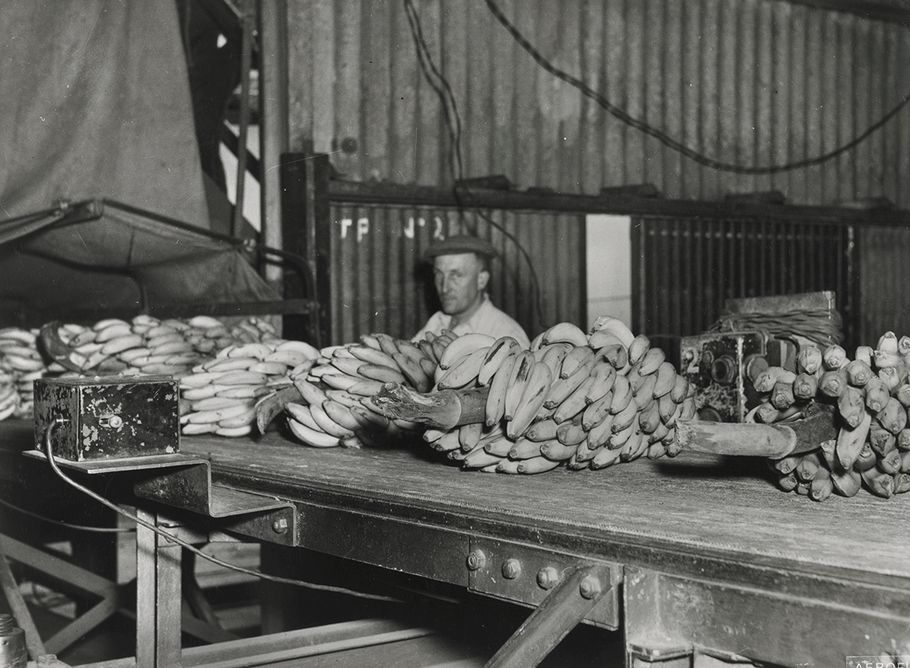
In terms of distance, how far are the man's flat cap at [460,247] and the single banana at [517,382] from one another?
146 inches

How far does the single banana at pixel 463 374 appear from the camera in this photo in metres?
2.01

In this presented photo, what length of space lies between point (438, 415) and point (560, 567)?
54 centimetres

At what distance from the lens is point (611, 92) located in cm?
710

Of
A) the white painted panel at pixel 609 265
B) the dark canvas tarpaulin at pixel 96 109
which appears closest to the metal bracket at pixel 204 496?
the dark canvas tarpaulin at pixel 96 109

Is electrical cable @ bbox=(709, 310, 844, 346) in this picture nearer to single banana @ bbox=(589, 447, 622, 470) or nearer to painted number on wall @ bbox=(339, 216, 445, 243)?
single banana @ bbox=(589, 447, 622, 470)

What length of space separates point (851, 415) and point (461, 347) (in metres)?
0.94

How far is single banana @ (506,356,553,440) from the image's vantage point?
6.14ft

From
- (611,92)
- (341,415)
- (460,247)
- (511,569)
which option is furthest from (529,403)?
(611,92)

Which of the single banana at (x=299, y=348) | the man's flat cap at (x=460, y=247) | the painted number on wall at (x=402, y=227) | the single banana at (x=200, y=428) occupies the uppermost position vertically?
the painted number on wall at (x=402, y=227)

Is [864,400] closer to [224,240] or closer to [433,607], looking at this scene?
[433,607]

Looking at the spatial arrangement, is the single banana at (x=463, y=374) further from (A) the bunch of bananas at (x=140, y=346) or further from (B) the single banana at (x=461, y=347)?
(A) the bunch of bananas at (x=140, y=346)

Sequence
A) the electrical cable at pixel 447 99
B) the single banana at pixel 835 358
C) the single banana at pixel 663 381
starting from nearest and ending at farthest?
the single banana at pixel 835 358 < the single banana at pixel 663 381 < the electrical cable at pixel 447 99

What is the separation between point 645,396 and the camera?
204 cm

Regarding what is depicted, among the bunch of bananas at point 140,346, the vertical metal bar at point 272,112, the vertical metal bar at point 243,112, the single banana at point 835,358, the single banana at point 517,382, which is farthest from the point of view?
the vertical metal bar at point 272,112
